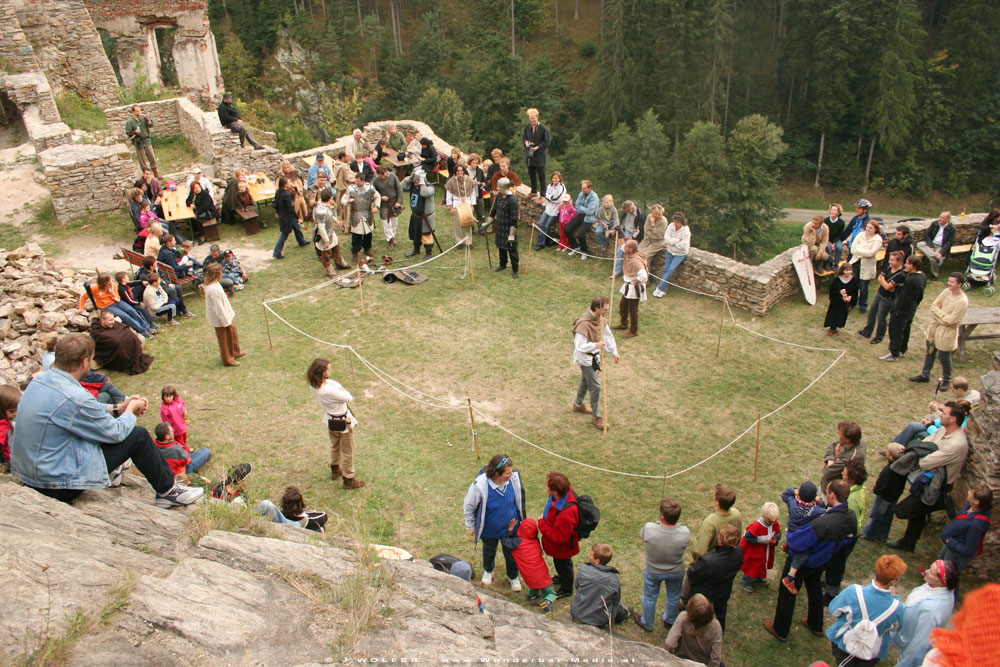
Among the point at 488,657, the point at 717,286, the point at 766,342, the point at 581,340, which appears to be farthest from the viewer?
the point at 717,286

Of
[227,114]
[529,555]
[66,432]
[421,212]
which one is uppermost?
[227,114]

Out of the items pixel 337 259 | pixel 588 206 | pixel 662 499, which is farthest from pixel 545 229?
pixel 662 499

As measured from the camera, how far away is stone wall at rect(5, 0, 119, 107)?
18.7 metres

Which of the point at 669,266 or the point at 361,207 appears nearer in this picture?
the point at 669,266

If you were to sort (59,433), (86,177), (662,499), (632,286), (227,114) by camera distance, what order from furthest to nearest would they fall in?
1. (227,114)
2. (86,177)
3. (632,286)
4. (662,499)
5. (59,433)

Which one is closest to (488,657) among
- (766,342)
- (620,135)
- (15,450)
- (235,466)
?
(15,450)

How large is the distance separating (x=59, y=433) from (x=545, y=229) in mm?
9138

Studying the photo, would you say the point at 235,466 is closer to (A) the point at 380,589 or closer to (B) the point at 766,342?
(A) the point at 380,589

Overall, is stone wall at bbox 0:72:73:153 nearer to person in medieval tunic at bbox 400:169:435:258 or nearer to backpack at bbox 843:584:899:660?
person in medieval tunic at bbox 400:169:435:258

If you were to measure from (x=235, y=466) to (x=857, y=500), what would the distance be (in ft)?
19.3

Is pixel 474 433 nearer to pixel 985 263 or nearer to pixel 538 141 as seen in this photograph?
pixel 538 141

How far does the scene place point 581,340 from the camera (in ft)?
27.5

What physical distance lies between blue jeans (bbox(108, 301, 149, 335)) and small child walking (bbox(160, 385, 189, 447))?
113 inches

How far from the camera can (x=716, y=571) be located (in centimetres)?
562
